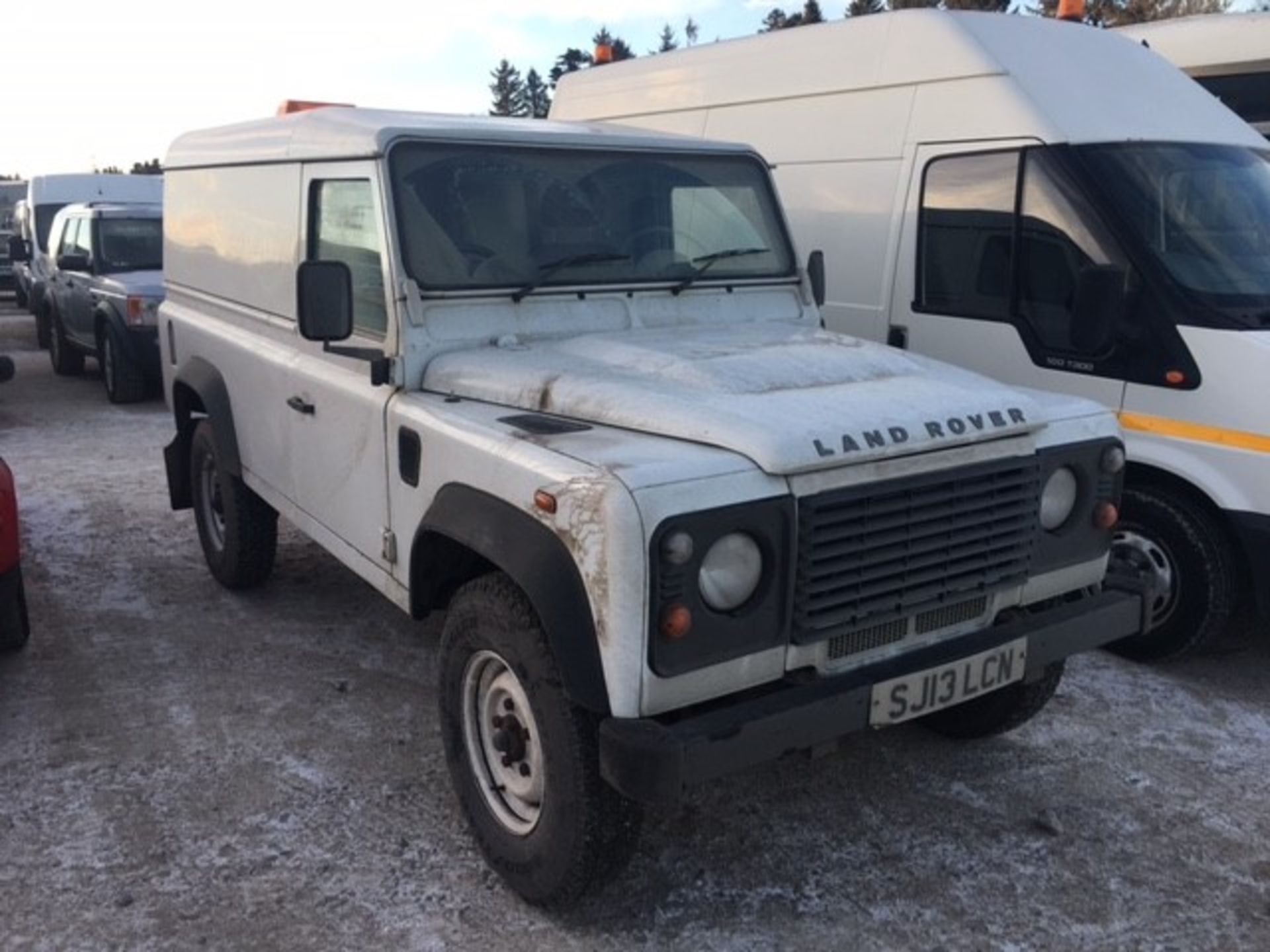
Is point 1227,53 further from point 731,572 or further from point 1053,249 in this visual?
point 731,572

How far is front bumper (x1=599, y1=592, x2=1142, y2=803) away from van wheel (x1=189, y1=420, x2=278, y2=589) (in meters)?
3.25

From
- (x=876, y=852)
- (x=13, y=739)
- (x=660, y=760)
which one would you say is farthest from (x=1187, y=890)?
(x=13, y=739)

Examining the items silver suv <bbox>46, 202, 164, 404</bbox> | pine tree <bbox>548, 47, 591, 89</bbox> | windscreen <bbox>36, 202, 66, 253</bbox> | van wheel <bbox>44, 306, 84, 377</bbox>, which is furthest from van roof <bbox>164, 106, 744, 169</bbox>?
pine tree <bbox>548, 47, 591, 89</bbox>

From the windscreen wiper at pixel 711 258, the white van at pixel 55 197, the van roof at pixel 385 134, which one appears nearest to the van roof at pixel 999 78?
the van roof at pixel 385 134

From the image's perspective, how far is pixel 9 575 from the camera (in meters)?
4.40

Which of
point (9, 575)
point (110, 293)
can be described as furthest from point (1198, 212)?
point (110, 293)

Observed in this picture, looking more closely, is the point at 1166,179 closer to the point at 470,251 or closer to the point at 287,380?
the point at 470,251

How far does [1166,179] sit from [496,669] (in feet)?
11.8

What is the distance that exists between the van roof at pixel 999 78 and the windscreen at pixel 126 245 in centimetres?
771

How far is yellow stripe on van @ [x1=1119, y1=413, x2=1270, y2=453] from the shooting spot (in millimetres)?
4398

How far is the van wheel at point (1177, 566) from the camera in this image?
4.64m

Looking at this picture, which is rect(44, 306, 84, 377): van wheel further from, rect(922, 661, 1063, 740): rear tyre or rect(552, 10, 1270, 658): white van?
rect(922, 661, 1063, 740): rear tyre

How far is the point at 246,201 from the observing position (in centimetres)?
507

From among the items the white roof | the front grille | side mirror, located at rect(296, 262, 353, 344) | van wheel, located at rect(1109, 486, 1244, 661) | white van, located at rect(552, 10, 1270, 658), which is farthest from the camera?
the white roof
